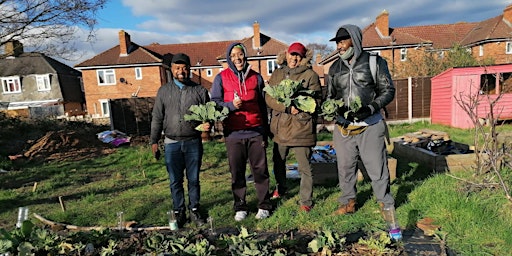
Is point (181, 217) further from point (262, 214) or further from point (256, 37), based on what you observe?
point (256, 37)

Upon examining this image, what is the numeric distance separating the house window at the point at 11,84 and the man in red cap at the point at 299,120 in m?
37.1

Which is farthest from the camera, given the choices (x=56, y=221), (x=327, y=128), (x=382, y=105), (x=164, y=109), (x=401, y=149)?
(x=327, y=128)

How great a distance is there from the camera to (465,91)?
1195 centimetres

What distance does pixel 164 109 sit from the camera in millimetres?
3756

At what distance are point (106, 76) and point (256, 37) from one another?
14663mm

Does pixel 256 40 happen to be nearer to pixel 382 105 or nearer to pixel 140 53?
pixel 140 53

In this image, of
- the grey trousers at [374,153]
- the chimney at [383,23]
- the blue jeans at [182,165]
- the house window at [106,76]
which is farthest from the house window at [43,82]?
the grey trousers at [374,153]

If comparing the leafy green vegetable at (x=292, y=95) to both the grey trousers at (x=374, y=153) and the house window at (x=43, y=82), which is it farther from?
the house window at (x=43, y=82)

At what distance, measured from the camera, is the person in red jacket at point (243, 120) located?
375 cm

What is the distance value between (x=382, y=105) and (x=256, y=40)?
29.1 meters

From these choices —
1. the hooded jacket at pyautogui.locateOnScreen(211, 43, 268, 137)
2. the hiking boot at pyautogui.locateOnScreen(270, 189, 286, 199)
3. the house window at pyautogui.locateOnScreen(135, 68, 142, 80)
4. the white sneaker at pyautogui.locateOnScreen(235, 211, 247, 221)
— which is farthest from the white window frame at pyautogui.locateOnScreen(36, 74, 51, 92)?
the white sneaker at pyautogui.locateOnScreen(235, 211, 247, 221)

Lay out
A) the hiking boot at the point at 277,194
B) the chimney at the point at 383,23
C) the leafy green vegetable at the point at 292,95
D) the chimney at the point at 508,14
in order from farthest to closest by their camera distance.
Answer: the chimney at the point at 383,23, the chimney at the point at 508,14, the hiking boot at the point at 277,194, the leafy green vegetable at the point at 292,95

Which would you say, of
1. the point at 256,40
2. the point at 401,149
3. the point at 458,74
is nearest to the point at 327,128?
the point at 458,74

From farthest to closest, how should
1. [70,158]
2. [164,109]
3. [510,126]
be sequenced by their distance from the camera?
1. [510,126]
2. [70,158]
3. [164,109]
